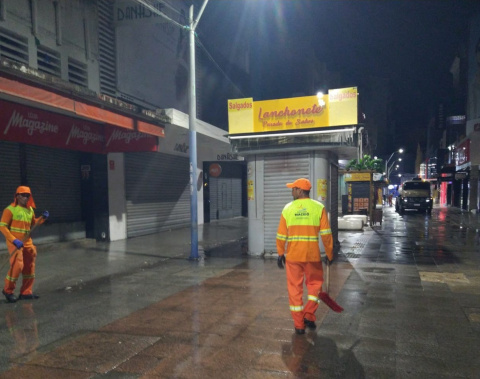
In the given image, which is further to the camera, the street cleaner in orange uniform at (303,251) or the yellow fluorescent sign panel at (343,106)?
the yellow fluorescent sign panel at (343,106)

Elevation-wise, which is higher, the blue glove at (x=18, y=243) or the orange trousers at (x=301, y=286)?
the blue glove at (x=18, y=243)

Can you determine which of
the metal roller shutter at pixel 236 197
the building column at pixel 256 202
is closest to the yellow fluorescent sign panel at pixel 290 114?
the building column at pixel 256 202

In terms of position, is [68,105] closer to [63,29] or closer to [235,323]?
[63,29]

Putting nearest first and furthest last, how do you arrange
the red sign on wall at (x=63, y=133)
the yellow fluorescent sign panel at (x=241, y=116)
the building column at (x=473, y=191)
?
the red sign on wall at (x=63, y=133) < the yellow fluorescent sign panel at (x=241, y=116) < the building column at (x=473, y=191)

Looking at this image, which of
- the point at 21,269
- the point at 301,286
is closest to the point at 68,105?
the point at 21,269

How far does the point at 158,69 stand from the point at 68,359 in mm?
14175

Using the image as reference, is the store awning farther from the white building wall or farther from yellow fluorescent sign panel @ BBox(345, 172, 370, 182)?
yellow fluorescent sign panel @ BBox(345, 172, 370, 182)

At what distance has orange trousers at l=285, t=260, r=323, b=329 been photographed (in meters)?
4.43

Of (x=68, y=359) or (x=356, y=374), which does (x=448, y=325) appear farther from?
(x=68, y=359)

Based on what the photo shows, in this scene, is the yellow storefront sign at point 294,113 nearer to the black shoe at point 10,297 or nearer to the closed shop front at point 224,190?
the black shoe at point 10,297

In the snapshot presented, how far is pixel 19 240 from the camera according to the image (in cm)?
577

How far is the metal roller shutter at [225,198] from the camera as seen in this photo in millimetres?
21125

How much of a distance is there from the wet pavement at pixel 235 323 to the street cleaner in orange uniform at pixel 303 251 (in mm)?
300

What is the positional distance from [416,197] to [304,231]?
25612 mm
